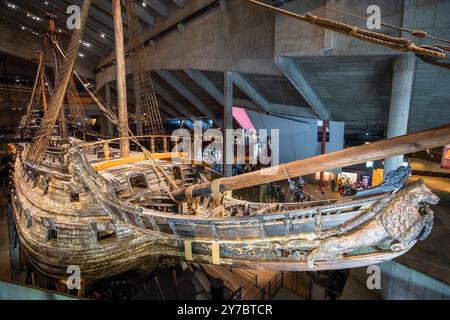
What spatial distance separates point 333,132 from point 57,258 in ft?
47.4

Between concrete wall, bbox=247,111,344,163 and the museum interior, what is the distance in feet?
0.37

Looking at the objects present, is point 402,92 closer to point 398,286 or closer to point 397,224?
point 398,286

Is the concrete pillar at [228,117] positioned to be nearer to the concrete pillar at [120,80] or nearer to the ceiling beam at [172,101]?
the concrete pillar at [120,80]

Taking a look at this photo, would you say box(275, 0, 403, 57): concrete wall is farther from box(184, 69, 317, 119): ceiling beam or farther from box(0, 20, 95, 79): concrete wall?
box(0, 20, 95, 79): concrete wall

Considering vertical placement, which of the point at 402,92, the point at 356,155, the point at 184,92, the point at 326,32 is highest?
the point at 326,32

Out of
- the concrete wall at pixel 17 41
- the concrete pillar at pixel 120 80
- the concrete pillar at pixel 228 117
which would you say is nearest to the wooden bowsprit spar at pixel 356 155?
the concrete pillar at pixel 120 80

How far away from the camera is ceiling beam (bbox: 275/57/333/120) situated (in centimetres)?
1128

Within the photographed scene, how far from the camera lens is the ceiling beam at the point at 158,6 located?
54.4 ft

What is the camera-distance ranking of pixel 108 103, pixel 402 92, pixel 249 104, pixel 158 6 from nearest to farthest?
1. pixel 402 92
2. pixel 158 6
3. pixel 249 104
4. pixel 108 103

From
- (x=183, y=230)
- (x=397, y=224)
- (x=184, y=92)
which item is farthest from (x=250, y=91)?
(x=397, y=224)

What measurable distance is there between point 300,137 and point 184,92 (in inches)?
399

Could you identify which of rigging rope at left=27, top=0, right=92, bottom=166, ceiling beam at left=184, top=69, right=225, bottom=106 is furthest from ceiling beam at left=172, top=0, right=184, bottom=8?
rigging rope at left=27, top=0, right=92, bottom=166

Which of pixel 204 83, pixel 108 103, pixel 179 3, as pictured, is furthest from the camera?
pixel 108 103

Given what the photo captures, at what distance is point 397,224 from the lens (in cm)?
333
